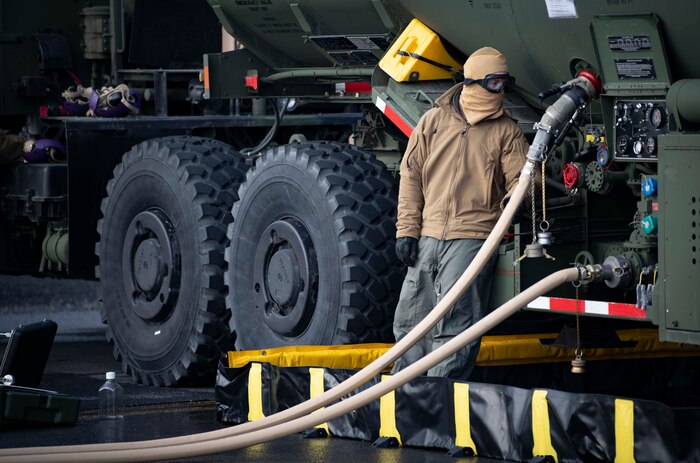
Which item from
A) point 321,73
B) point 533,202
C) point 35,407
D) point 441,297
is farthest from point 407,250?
point 321,73

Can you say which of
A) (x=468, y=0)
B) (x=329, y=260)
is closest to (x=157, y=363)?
(x=329, y=260)

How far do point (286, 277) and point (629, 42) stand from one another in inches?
113

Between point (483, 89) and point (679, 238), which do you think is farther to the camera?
point (483, 89)

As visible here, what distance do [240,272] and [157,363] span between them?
1155mm

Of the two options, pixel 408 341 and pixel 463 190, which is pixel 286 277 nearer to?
pixel 463 190

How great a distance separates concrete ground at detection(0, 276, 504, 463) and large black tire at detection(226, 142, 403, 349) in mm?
715

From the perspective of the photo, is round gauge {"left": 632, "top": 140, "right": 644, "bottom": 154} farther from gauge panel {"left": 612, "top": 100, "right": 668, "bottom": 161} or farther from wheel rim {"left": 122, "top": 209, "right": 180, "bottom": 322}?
wheel rim {"left": 122, "top": 209, "right": 180, "bottom": 322}

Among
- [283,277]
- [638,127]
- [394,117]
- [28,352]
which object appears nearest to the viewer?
[638,127]

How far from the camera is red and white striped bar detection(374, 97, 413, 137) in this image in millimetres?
10234

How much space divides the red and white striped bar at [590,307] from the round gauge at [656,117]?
886 millimetres

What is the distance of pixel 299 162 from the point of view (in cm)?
1079

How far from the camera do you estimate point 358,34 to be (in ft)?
35.6

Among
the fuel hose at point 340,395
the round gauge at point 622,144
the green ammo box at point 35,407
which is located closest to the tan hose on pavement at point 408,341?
the fuel hose at point 340,395

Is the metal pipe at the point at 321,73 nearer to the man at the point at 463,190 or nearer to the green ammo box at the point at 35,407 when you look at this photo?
the man at the point at 463,190
